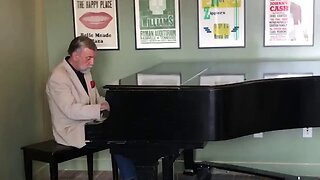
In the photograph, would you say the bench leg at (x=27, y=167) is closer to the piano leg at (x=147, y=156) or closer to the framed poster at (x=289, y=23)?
the piano leg at (x=147, y=156)

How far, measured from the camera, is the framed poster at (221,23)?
155 inches

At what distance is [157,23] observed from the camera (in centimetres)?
406

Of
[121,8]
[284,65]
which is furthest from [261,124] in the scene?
[121,8]

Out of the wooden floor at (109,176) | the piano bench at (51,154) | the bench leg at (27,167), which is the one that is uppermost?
the piano bench at (51,154)

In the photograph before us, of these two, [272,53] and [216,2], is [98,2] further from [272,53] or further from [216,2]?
[272,53]

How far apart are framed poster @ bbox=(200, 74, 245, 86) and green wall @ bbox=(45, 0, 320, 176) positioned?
1012 millimetres

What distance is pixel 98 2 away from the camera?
411 centimetres

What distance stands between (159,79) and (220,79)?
0.35 m

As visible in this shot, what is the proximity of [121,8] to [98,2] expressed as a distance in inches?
7.7

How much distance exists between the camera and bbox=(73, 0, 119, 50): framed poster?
162 inches

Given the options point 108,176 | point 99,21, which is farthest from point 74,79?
point 108,176

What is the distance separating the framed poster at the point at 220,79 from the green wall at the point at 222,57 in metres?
1.01

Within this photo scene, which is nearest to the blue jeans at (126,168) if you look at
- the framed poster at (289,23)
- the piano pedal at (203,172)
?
the piano pedal at (203,172)

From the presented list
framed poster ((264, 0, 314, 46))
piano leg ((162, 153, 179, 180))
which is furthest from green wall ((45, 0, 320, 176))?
piano leg ((162, 153, 179, 180))
